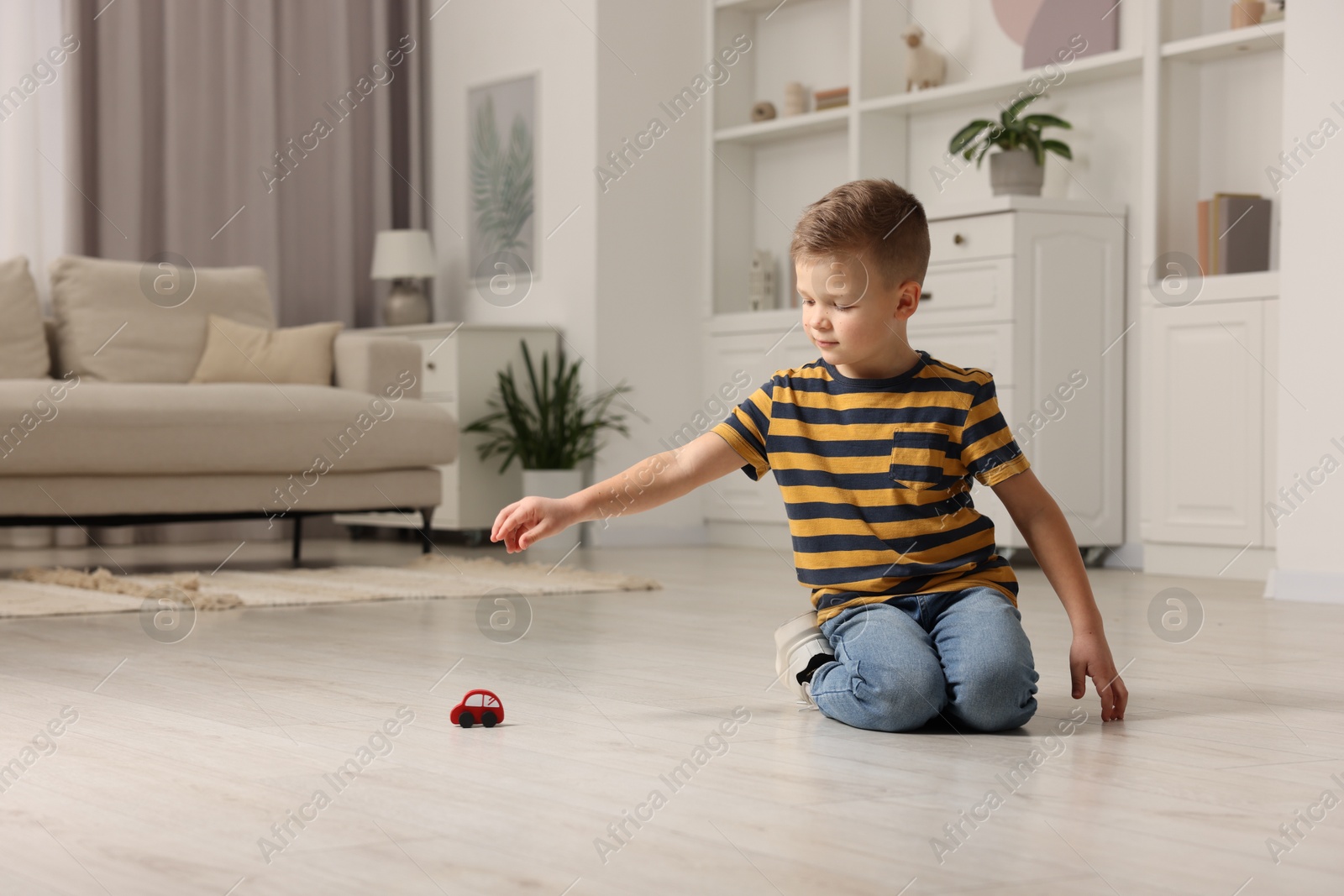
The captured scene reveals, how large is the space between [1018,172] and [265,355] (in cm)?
229

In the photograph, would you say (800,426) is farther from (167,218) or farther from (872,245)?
(167,218)

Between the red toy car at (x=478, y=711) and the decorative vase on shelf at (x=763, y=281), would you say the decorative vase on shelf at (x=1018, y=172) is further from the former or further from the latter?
the red toy car at (x=478, y=711)

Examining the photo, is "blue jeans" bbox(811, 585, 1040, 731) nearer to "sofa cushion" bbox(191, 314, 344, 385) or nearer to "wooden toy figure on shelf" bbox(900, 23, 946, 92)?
"sofa cushion" bbox(191, 314, 344, 385)

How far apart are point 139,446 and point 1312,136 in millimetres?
2834

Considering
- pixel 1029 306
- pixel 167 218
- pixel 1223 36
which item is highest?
pixel 1223 36

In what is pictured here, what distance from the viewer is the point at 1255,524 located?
3840 millimetres

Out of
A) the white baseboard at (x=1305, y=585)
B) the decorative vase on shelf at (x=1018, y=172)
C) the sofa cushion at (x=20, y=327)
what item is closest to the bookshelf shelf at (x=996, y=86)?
the decorative vase on shelf at (x=1018, y=172)

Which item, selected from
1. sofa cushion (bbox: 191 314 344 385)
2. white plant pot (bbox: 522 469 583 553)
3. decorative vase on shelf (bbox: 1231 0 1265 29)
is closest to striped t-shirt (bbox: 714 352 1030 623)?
decorative vase on shelf (bbox: 1231 0 1265 29)

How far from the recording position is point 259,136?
18.6 feet

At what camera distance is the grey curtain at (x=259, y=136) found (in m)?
5.38

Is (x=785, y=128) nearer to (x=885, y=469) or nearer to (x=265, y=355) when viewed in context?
(x=265, y=355)

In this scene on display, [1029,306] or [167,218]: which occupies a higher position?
[167,218]

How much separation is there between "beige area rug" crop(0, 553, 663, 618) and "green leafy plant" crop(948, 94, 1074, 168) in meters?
1.67

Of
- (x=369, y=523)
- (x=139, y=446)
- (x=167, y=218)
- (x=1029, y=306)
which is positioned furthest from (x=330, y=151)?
(x=1029, y=306)
